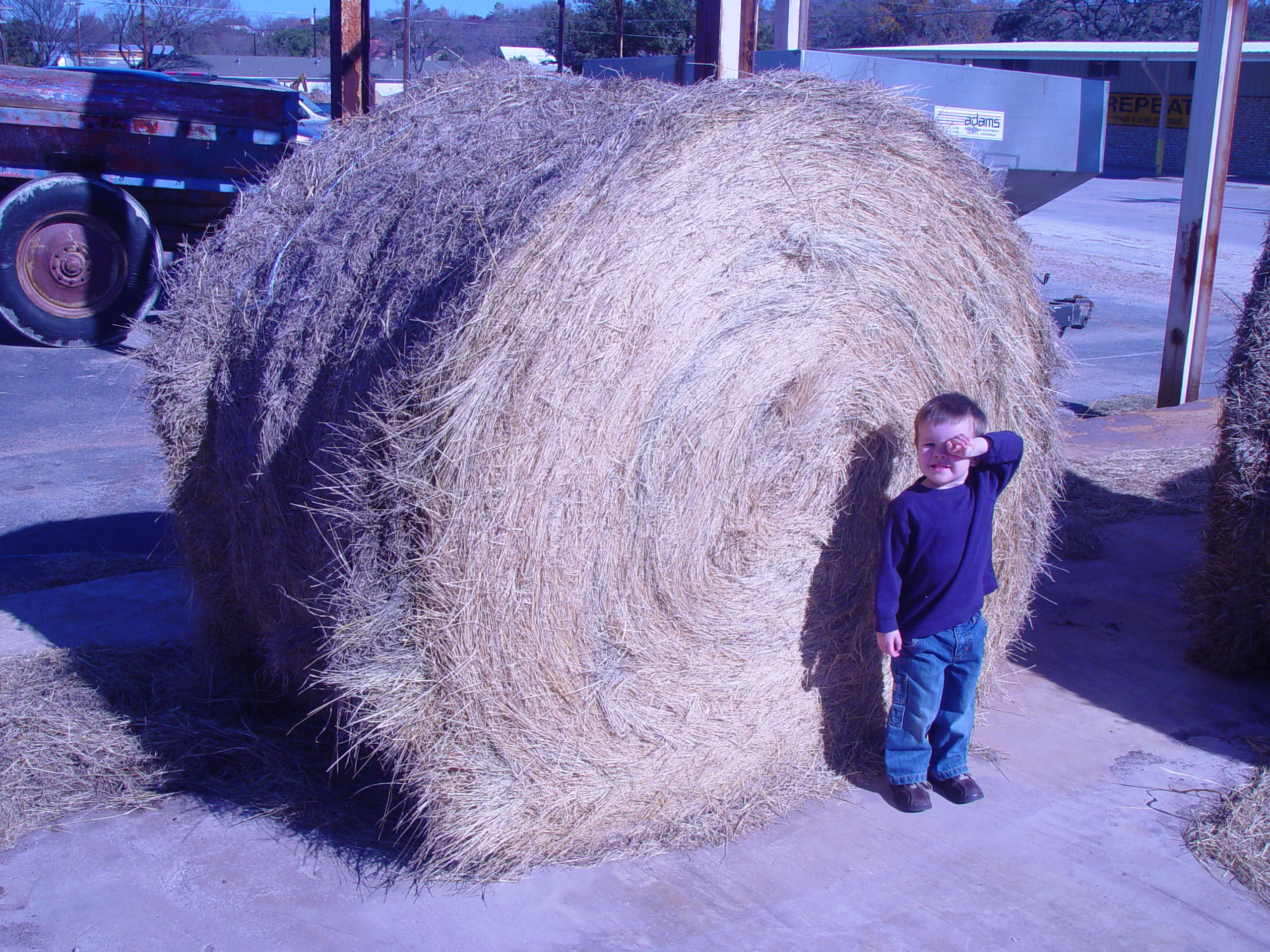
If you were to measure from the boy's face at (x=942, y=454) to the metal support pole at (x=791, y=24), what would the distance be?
4573 millimetres

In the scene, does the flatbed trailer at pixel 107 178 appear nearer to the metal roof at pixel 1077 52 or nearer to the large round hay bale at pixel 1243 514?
the large round hay bale at pixel 1243 514

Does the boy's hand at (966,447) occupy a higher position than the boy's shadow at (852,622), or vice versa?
the boy's hand at (966,447)

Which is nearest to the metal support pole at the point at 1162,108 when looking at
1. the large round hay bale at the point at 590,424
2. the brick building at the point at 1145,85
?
the brick building at the point at 1145,85

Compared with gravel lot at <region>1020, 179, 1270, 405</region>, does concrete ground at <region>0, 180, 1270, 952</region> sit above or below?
below

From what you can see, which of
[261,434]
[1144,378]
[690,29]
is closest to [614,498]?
[261,434]

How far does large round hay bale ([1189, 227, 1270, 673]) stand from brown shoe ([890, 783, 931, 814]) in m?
1.60

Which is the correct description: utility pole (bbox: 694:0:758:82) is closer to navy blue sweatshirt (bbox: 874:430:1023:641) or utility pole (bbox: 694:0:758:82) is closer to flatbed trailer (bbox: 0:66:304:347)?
navy blue sweatshirt (bbox: 874:430:1023:641)

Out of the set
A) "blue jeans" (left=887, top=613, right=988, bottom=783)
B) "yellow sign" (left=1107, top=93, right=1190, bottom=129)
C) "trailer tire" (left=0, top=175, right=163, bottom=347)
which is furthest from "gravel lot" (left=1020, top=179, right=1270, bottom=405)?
"yellow sign" (left=1107, top=93, right=1190, bottom=129)

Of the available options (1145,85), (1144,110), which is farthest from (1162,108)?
(1144,110)

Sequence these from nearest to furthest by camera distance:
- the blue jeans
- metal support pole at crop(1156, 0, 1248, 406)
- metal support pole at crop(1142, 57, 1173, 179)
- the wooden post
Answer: the blue jeans, the wooden post, metal support pole at crop(1156, 0, 1248, 406), metal support pole at crop(1142, 57, 1173, 179)

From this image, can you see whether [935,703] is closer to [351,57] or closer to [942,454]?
[942,454]

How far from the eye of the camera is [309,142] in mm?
3941

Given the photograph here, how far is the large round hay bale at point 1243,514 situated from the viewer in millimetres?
3773

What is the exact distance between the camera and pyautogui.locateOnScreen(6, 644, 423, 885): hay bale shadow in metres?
3.01
